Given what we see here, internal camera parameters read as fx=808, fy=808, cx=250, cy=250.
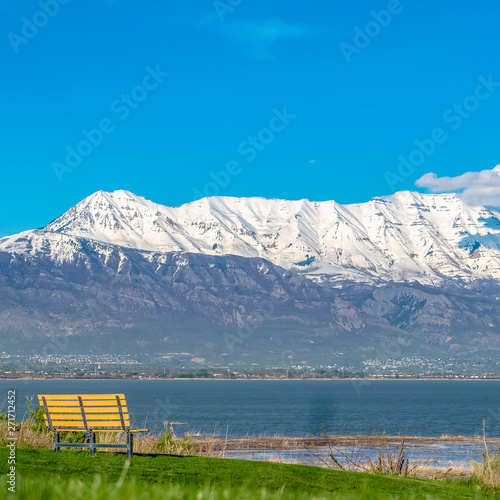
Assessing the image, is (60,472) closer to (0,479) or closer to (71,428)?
(71,428)

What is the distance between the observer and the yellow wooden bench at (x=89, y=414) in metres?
17.4

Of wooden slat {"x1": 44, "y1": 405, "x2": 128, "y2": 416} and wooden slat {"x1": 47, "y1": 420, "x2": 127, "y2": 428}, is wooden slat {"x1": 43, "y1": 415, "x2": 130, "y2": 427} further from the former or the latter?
wooden slat {"x1": 44, "y1": 405, "x2": 128, "y2": 416}

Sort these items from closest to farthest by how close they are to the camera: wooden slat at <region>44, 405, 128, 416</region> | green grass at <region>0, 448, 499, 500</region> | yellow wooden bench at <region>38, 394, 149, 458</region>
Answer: green grass at <region>0, 448, 499, 500</region> → yellow wooden bench at <region>38, 394, 149, 458</region> → wooden slat at <region>44, 405, 128, 416</region>

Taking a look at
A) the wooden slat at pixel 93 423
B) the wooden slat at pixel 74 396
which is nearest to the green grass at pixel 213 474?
the wooden slat at pixel 93 423

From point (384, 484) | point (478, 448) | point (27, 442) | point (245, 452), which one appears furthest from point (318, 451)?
point (384, 484)

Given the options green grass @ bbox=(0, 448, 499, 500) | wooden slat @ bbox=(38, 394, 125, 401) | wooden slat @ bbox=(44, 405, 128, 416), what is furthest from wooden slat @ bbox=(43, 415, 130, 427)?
green grass @ bbox=(0, 448, 499, 500)

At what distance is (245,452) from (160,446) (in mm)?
20301

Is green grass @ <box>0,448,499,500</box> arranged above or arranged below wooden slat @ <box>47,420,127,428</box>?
below

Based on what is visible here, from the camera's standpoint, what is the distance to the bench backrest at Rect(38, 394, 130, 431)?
17.5 m

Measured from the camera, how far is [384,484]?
55.1ft

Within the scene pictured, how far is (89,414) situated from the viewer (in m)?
17.7

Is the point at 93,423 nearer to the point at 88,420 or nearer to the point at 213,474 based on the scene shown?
the point at 88,420

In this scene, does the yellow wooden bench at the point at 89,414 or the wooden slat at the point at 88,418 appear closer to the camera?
the yellow wooden bench at the point at 89,414

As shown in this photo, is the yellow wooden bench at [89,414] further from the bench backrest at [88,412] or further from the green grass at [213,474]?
the green grass at [213,474]
